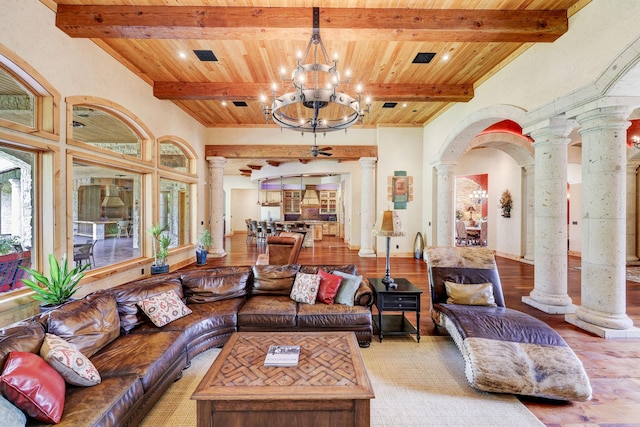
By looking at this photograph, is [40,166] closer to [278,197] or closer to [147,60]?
[147,60]

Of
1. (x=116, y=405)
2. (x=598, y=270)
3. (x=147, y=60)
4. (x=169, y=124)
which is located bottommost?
(x=116, y=405)

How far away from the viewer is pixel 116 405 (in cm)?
166

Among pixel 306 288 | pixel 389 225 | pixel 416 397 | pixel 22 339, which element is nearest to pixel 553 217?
pixel 389 225

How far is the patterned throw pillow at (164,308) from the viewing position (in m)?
2.73

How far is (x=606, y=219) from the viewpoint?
3238mm

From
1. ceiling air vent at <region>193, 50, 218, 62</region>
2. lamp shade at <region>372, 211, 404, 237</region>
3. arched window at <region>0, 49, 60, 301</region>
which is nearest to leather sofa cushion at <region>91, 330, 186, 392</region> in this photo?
arched window at <region>0, 49, 60, 301</region>

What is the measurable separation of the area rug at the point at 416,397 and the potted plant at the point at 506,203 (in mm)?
7110

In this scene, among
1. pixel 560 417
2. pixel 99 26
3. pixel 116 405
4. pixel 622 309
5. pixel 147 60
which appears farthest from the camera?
pixel 147 60

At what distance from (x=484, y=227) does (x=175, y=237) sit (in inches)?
413

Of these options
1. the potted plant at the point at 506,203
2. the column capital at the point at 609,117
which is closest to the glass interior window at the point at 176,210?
the column capital at the point at 609,117

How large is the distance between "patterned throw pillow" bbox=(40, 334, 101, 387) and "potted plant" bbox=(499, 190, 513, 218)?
9.84m

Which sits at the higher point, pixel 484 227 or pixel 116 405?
pixel 484 227

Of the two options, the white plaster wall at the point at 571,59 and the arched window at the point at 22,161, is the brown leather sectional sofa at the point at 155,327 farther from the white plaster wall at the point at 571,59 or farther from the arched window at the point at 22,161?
the white plaster wall at the point at 571,59

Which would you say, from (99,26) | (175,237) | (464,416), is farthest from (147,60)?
(464,416)
